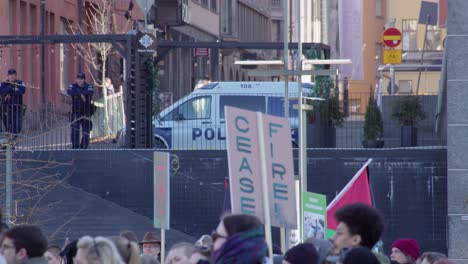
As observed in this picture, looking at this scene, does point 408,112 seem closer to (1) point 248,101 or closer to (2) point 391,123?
(2) point 391,123

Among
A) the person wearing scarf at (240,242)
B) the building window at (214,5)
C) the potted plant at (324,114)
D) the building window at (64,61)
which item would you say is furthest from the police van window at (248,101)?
the building window at (214,5)

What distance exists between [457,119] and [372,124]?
430cm

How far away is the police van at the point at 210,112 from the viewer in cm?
2795

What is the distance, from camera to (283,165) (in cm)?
1185

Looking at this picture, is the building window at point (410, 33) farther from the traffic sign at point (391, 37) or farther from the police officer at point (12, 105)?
the police officer at point (12, 105)

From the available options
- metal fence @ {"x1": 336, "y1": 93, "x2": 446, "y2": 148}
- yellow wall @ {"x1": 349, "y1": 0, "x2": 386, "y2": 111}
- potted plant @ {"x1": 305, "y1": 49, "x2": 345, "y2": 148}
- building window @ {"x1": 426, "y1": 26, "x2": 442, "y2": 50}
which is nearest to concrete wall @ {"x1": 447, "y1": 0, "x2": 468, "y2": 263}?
metal fence @ {"x1": 336, "y1": 93, "x2": 446, "y2": 148}

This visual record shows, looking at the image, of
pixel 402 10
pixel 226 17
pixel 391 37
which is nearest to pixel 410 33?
pixel 402 10

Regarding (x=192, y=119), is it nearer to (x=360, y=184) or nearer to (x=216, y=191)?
(x=216, y=191)

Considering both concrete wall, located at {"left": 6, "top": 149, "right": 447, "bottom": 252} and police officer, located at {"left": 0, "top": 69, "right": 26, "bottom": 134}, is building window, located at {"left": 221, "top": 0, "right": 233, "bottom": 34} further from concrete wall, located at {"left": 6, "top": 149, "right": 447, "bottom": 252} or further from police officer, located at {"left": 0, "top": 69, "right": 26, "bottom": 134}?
concrete wall, located at {"left": 6, "top": 149, "right": 447, "bottom": 252}

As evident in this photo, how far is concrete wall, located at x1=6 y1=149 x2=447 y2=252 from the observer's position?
24.4 metres

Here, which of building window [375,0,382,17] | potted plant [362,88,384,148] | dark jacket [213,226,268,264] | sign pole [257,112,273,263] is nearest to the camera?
dark jacket [213,226,268,264]

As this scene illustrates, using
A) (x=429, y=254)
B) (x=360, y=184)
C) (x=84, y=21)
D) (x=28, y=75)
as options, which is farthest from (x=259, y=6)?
(x=429, y=254)

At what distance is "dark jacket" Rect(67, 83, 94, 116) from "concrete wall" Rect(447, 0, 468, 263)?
7256 mm

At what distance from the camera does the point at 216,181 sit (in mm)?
24844
